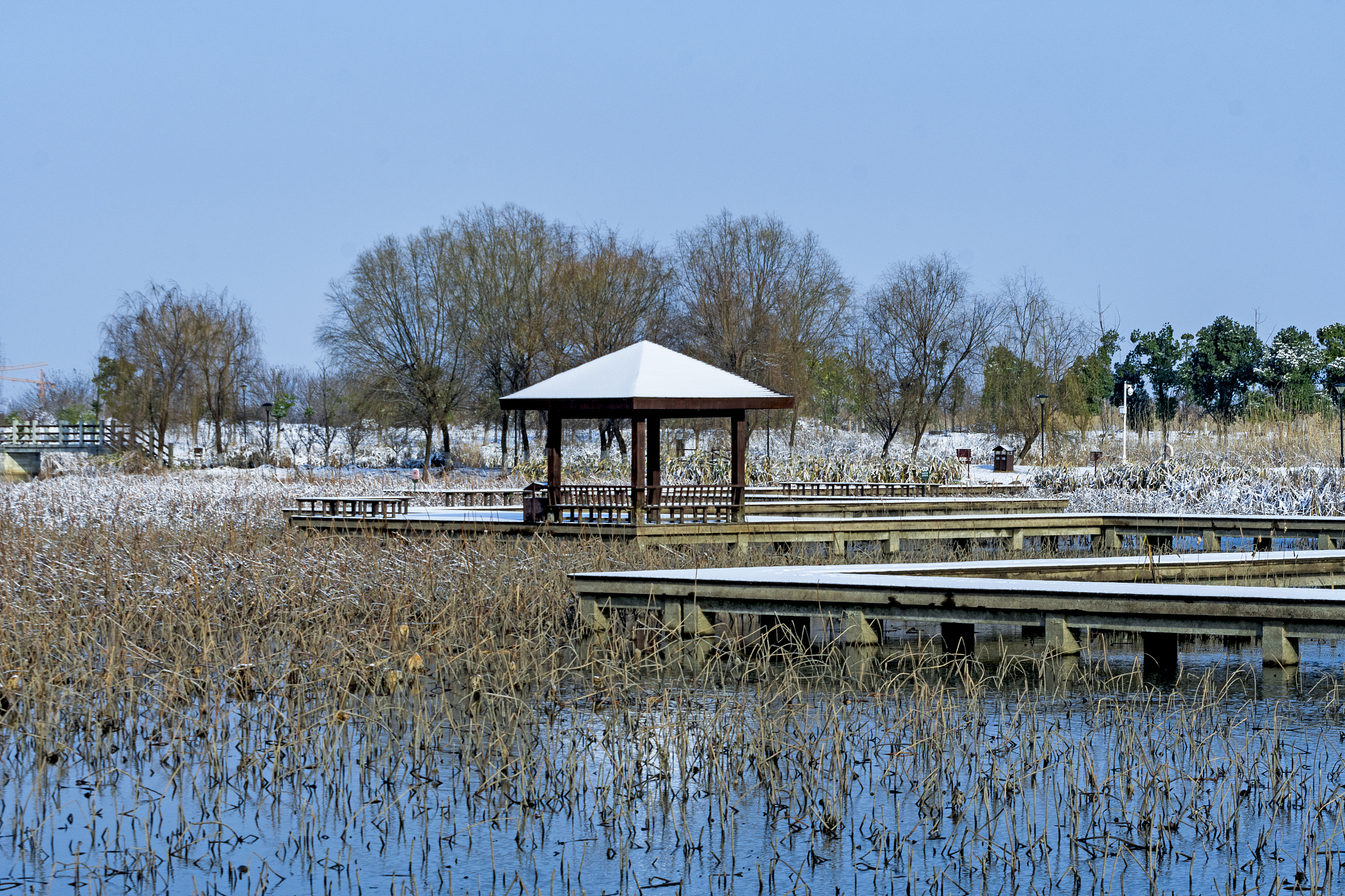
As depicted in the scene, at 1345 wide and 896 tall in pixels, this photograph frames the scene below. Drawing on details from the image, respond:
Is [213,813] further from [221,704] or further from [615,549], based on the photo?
[615,549]

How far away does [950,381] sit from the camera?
43500 mm

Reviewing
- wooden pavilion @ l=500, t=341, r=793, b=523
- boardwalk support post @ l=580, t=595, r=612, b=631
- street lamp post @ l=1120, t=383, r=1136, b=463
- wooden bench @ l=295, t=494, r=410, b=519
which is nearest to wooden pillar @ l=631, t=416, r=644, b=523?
wooden pavilion @ l=500, t=341, r=793, b=523

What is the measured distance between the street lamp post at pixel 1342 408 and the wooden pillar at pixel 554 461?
1510 centimetres

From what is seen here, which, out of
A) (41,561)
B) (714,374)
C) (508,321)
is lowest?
(41,561)

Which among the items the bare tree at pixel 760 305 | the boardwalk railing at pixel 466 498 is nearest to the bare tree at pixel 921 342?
the bare tree at pixel 760 305

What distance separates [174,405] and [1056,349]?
31.7m

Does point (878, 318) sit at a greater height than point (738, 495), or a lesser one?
greater

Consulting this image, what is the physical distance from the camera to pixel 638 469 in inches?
645

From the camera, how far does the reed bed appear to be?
5.94 m

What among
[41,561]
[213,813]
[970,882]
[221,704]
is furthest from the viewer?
[41,561]

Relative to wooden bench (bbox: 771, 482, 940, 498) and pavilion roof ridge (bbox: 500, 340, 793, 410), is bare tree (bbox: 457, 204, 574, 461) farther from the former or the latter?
pavilion roof ridge (bbox: 500, 340, 793, 410)

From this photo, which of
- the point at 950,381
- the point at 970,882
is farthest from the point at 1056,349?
the point at 970,882

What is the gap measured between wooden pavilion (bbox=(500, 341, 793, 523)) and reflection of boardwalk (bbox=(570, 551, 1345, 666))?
4.27 meters

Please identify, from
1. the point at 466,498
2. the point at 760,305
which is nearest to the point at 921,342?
the point at 760,305
